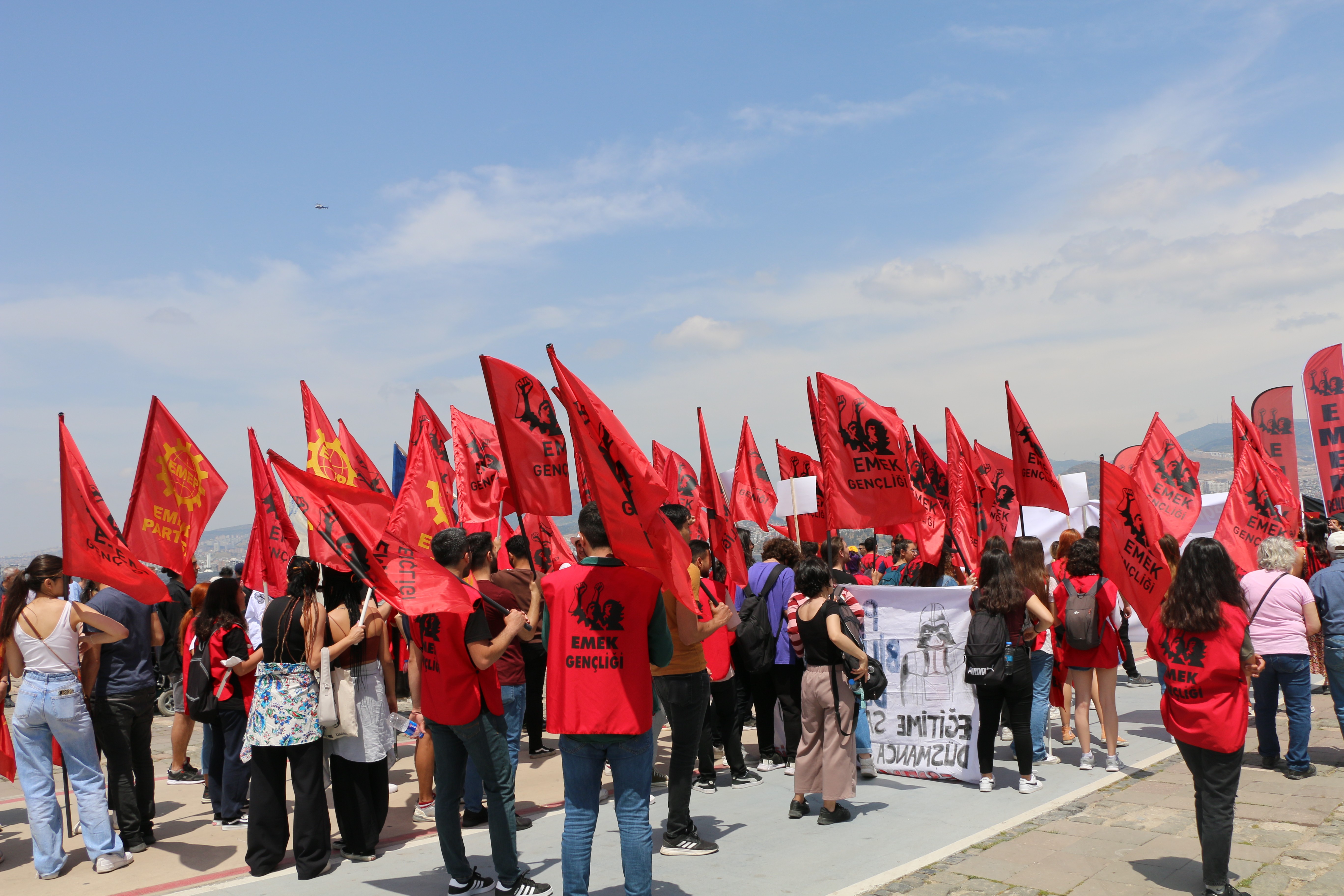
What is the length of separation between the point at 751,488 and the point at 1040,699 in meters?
7.20

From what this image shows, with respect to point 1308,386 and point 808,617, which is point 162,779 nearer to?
point 808,617

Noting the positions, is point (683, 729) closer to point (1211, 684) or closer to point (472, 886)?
point (472, 886)

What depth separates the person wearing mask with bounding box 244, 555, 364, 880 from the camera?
638 centimetres

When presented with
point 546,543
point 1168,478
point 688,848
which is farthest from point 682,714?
point 1168,478

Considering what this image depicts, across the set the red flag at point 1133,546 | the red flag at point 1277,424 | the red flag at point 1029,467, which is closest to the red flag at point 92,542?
the red flag at point 1133,546

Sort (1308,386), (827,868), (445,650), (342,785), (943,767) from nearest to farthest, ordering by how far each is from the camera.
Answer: (445,650), (827,868), (342,785), (943,767), (1308,386)

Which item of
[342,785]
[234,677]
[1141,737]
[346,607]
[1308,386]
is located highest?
[1308,386]

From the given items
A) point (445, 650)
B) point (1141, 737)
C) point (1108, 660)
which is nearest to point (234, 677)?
point (445, 650)

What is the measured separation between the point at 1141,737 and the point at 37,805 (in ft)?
32.3

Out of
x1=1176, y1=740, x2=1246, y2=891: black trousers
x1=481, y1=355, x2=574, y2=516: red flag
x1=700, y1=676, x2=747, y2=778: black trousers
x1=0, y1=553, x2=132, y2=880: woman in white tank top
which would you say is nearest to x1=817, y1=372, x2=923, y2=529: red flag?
x1=700, y1=676, x2=747, y2=778: black trousers

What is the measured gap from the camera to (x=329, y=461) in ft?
34.7

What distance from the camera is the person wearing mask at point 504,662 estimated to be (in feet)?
20.0

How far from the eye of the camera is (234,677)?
25.5ft

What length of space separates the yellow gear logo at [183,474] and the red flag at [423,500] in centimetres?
157
